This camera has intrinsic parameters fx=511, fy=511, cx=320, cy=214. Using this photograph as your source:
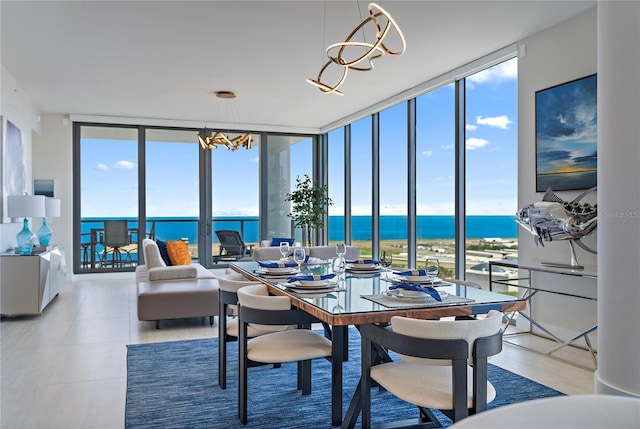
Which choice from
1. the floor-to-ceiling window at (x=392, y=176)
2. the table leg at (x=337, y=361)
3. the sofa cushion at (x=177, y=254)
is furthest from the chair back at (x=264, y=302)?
the floor-to-ceiling window at (x=392, y=176)

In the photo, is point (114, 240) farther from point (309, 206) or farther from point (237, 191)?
point (309, 206)

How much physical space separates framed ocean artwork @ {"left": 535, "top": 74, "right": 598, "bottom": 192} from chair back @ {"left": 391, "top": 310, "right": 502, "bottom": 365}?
2881mm

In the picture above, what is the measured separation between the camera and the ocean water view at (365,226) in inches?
250

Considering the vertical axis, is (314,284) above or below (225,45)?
below

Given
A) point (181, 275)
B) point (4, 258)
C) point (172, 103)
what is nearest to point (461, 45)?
point (181, 275)

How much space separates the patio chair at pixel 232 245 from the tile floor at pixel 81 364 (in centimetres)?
343

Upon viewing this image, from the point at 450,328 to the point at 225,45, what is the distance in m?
4.20

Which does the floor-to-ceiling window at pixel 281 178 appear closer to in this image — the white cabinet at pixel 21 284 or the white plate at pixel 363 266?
the white cabinet at pixel 21 284

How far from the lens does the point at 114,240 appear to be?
9.33 metres

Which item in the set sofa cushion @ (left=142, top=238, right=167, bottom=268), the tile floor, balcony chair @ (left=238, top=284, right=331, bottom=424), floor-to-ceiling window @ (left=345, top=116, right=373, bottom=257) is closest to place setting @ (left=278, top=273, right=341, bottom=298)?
balcony chair @ (left=238, top=284, right=331, bottom=424)

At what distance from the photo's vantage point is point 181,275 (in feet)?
18.9

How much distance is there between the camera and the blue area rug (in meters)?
2.79

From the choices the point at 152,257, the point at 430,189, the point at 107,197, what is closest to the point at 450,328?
the point at 152,257

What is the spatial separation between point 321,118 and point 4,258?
225 inches
